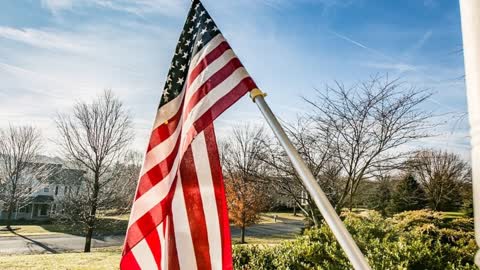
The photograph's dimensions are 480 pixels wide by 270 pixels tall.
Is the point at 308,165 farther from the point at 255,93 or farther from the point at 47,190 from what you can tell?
the point at 47,190

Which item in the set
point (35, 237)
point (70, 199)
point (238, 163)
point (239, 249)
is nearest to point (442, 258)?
point (239, 249)

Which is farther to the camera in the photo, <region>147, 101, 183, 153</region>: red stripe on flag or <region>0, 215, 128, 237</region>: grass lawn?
<region>0, 215, 128, 237</region>: grass lawn

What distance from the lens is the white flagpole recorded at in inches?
17.7

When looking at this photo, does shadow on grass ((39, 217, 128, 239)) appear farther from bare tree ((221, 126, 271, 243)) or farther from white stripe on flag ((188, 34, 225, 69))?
white stripe on flag ((188, 34, 225, 69))

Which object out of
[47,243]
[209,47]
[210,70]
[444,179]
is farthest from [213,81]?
[47,243]

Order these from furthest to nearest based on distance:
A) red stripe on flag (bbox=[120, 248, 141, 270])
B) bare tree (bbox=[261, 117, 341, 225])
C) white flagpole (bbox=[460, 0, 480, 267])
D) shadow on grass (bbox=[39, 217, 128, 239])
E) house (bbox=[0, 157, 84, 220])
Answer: house (bbox=[0, 157, 84, 220])
shadow on grass (bbox=[39, 217, 128, 239])
bare tree (bbox=[261, 117, 341, 225])
red stripe on flag (bbox=[120, 248, 141, 270])
white flagpole (bbox=[460, 0, 480, 267])

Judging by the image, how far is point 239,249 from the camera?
4.28 metres

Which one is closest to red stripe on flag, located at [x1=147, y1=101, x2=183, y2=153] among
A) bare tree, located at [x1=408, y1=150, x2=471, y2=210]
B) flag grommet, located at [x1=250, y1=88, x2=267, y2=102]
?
flag grommet, located at [x1=250, y1=88, x2=267, y2=102]

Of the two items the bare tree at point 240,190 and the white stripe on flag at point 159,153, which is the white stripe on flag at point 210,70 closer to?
the white stripe on flag at point 159,153

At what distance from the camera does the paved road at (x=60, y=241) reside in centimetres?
1352

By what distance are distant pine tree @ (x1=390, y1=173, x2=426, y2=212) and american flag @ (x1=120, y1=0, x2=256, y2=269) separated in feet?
28.7

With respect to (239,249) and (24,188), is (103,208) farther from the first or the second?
(239,249)

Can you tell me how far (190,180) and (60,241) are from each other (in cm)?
1708

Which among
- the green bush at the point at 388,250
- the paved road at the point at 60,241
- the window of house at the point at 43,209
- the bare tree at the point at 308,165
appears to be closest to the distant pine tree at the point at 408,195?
the bare tree at the point at 308,165
